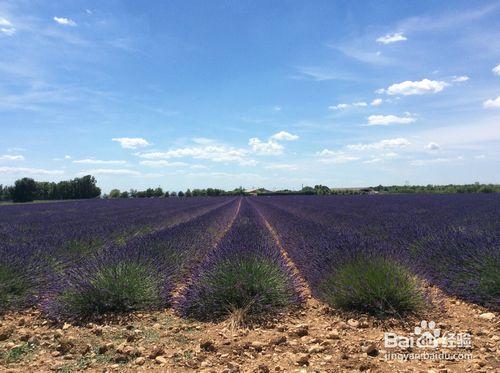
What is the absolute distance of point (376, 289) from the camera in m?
4.04

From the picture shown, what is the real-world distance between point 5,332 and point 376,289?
3.65 metres

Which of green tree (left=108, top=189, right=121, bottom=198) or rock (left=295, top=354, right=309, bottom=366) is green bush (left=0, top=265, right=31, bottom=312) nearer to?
rock (left=295, top=354, right=309, bottom=366)

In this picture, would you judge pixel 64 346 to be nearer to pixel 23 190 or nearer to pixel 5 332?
pixel 5 332

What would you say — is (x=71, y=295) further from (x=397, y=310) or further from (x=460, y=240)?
(x=460, y=240)

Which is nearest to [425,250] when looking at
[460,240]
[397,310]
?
[460,240]

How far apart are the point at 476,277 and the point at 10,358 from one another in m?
4.89

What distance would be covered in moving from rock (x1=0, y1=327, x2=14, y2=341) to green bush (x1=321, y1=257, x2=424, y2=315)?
325 cm

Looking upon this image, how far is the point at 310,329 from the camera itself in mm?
3791

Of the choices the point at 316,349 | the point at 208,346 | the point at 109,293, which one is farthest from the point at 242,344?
the point at 109,293

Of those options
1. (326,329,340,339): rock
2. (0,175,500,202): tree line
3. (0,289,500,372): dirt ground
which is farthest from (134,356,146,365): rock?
(0,175,500,202): tree line

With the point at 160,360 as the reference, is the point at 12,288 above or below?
above

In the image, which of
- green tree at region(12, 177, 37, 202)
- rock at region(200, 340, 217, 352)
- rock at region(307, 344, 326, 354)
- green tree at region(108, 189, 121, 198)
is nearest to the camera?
rock at region(307, 344, 326, 354)

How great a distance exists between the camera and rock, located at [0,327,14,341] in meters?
3.64

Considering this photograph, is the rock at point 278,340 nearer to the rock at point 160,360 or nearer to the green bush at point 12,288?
the rock at point 160,360
